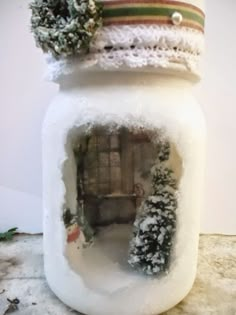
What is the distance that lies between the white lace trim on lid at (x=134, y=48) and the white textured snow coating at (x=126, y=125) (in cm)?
3

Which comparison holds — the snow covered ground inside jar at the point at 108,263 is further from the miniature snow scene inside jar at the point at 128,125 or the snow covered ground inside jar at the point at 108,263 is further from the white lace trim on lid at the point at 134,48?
the white lace trim on lid at the point at 134,48

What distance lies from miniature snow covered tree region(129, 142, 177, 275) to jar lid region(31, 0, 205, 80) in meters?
0.19

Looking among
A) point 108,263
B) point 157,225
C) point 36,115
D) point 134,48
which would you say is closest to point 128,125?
point 134,48

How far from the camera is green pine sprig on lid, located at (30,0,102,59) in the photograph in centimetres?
53

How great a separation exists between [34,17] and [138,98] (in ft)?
0.72

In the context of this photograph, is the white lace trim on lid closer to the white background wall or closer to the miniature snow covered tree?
the miniature snow covered tree

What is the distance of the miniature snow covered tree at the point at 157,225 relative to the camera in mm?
667

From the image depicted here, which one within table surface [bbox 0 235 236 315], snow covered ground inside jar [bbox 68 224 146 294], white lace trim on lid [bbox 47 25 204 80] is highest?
white lace trim on lid [bbox 47 25 204 80]

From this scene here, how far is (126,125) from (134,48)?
126 millimetres

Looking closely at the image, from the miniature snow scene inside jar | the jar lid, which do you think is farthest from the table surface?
the jar lid

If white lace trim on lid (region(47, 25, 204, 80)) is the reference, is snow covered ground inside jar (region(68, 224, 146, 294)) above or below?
below

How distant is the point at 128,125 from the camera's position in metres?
0.59

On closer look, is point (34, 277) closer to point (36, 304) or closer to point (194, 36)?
point (36, 304)

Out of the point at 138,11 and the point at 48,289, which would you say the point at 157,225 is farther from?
the point at 138,11
